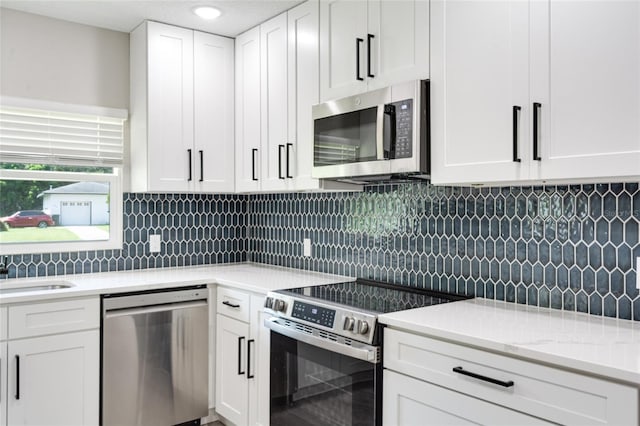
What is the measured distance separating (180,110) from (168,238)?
0.91 m

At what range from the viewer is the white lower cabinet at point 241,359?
2.65m

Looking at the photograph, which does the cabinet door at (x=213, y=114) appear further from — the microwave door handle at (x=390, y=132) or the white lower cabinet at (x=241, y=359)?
the microwave door handle at (x=390, y=132)

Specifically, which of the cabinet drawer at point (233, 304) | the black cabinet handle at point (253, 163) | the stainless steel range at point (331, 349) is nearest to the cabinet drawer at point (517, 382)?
the stainless steel range at point (331, 349)

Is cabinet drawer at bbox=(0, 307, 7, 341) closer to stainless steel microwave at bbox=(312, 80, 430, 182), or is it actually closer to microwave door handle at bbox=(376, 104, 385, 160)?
stainless steel microwave at bbox=(312, 80, 430, 182)

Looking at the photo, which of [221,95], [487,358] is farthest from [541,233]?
[221,95]

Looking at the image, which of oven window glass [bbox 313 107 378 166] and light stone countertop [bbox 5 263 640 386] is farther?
oven window glass [bbox 313 107 378 166]

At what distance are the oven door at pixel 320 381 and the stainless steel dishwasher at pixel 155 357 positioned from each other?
0.67 m

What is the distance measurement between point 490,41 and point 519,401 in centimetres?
124

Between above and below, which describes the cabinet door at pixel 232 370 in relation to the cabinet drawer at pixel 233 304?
below

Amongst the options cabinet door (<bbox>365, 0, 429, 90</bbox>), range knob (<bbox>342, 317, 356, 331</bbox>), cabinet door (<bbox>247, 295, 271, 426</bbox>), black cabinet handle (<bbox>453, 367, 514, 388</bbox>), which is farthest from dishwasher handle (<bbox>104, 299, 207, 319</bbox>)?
black cabinet handle (<bbox>453, 367, 514, 388</bbox>)

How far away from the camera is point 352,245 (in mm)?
2977

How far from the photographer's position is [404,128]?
7.05 feet

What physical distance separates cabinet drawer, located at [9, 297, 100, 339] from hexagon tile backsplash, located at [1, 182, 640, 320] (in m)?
0.62

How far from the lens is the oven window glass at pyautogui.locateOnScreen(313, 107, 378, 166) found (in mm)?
2313
